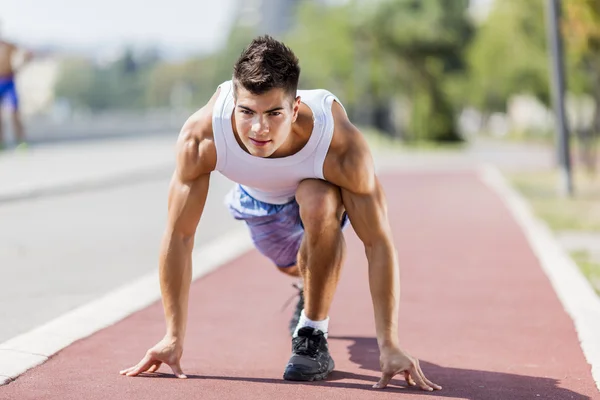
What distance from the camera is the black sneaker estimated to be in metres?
5.01

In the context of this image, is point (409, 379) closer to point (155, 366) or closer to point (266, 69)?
point (155, 366)

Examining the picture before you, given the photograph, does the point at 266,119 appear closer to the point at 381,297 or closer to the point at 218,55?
the point at 381,297

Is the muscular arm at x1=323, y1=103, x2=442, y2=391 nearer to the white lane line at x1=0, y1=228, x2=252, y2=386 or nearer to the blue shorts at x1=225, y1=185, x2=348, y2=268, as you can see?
the blue shorts at x1=225, y1=185, x2=348, y2=268

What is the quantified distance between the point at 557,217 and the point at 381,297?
10.2 metres

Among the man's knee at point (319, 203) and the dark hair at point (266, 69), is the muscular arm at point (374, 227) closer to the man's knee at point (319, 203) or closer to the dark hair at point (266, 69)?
the man's knee at point (319, 203)

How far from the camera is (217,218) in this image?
47.1 ft

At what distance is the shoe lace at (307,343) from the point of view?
5137 millimetres

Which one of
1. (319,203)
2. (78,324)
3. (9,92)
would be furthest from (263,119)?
(9,92)

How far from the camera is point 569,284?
8.36 m

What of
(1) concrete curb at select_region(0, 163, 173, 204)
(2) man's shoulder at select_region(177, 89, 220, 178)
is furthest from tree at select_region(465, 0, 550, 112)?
(2) man's shoulder at select_region(177, 89, 220, 178)

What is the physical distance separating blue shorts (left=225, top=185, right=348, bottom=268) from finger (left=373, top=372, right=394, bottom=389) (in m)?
1.18

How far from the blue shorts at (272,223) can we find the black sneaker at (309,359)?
0.73 metres

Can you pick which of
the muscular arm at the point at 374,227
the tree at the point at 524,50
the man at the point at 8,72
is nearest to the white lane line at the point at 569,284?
the muscular arm at the point at 374,227

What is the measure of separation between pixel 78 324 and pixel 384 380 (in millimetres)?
2220
